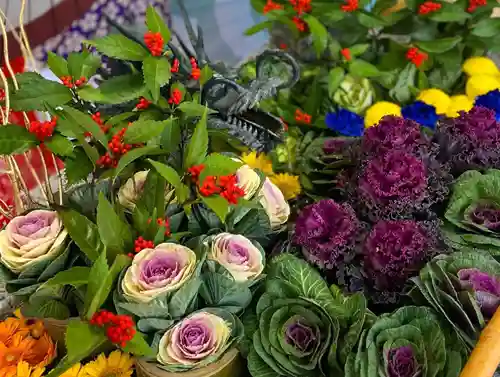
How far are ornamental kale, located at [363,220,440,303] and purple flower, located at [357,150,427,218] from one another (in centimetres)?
2

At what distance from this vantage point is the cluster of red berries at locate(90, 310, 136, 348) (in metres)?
0.46

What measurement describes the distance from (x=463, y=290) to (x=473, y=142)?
201mm

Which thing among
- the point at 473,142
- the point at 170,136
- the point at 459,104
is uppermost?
the point at 170,136

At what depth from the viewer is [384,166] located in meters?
0.58

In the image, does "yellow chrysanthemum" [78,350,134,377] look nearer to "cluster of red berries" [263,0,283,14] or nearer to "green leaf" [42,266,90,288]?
"green leaf" [42,266,90,288]

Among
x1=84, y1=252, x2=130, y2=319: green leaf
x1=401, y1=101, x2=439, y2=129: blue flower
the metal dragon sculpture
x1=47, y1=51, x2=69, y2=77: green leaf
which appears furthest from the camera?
x1=401, y1=101, x2=439, y2=129: blue flower

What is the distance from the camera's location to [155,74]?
0.54 metres

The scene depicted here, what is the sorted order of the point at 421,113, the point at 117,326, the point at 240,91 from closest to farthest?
1. the point at 117,326
2. the point at 240,91
3. the point at 421,113

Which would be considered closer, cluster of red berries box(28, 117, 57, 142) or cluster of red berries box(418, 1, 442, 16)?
cluster of red berries box(28, 117, 57, 142)

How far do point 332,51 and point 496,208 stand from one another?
0.45 meters

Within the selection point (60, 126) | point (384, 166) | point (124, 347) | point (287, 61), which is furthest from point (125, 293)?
point (287, 61)

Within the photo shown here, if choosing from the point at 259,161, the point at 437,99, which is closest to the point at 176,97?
the point at 259,161

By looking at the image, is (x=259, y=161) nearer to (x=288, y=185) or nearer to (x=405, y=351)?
(x=288, y=185)

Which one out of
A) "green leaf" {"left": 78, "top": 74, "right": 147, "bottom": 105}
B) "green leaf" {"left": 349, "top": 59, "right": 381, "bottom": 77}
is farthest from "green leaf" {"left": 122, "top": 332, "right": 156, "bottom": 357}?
"green leaf" {"left": 349, "top": 59, "right": 381, "bottom": 77}
